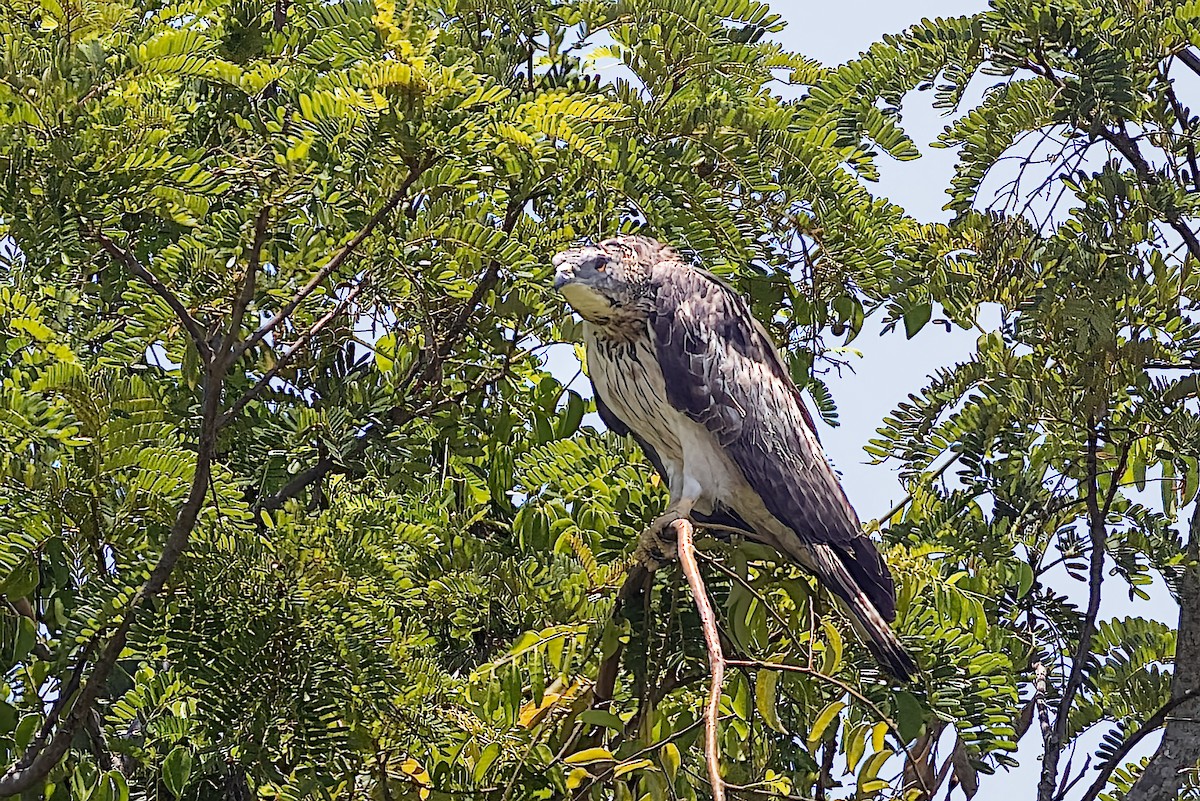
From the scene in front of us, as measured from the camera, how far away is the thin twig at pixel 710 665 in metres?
1.80

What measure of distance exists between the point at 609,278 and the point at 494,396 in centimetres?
115

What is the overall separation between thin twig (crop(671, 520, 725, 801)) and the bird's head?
65cm

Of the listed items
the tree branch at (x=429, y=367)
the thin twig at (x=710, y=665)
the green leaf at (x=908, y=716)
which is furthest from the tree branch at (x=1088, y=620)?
the tree branch at (x=429, y=367)

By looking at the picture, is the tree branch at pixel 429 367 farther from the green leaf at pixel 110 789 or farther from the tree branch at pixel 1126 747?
the tree branch at pixel 1126 747

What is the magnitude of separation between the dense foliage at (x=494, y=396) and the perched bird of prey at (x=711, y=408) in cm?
15

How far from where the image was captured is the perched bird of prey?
3.21 meters

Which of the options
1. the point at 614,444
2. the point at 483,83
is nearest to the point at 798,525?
the point at 614,444

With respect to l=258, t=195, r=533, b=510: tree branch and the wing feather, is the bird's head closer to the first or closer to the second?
the wing feather

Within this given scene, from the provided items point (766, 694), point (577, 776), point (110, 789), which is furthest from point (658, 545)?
point (110, 789)

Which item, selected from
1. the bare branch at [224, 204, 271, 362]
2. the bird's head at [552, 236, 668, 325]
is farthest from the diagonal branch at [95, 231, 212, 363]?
the bird's head at [552, 236, 668, 325]

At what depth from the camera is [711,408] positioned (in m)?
3.36

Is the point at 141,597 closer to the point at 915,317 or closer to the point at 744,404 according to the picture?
the point at 744,404

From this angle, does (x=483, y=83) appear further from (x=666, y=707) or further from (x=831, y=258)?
(x=666, y=707)

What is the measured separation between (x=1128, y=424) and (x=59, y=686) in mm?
2517
